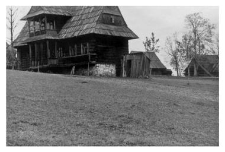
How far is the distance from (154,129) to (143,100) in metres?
5.74

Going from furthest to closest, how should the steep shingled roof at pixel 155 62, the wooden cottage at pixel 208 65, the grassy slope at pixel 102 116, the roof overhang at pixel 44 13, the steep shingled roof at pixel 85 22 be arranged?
the wooden cottage at pixel 208 65
the steep shingled roof at pixel 155 62
the roof overhang at pixel 44 13
the steep shingled roof at pixel 85 22
the grassy slope at pixel 102 116

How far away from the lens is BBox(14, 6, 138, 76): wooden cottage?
126 ft

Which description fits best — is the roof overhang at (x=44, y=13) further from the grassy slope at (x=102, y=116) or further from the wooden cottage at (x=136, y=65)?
the grassy slope at (x=102, y=116)

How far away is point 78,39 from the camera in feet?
131

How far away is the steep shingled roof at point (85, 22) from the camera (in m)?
37.9

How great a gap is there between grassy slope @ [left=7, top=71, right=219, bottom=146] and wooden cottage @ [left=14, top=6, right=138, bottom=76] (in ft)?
43.0

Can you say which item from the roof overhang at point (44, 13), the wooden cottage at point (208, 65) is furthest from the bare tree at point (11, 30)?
the wooden cottage at point (208, 65)

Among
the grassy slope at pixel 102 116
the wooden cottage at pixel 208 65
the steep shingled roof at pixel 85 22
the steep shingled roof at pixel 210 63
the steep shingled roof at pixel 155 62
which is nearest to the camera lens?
the grassy slope at pixel 102 116

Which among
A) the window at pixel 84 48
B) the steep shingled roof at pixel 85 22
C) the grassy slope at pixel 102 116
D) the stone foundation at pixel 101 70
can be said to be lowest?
the grassy slope at pixel 102 116

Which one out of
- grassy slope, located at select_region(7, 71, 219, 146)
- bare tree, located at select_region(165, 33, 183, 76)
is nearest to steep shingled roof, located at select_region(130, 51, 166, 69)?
→ bare tree, located at select_region(165, 33, 183, 76)

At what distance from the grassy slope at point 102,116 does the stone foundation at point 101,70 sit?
40.3ft

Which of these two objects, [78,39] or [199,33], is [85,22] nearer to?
[78,39]

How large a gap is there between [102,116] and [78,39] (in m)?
23.3
